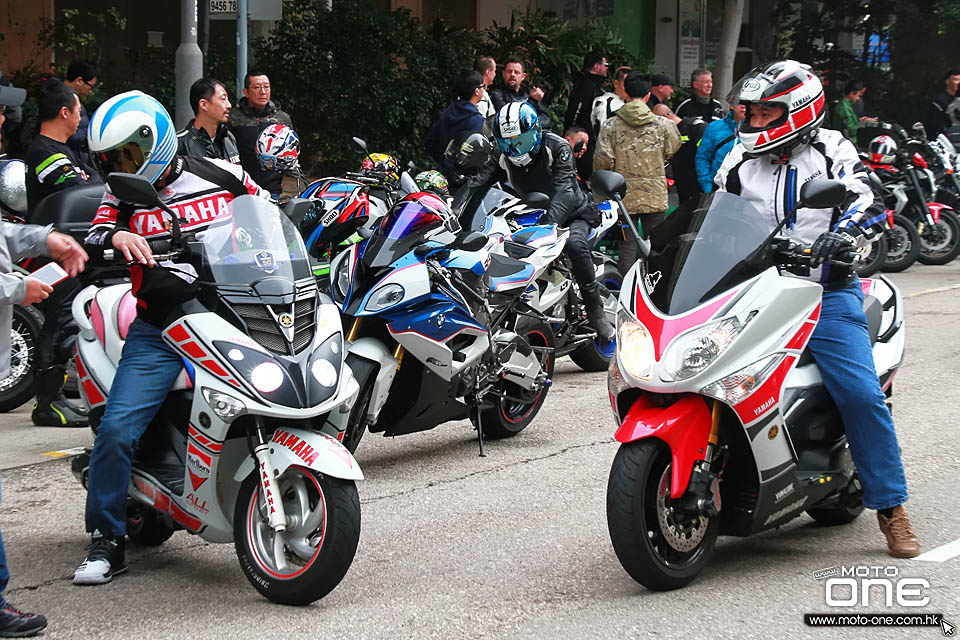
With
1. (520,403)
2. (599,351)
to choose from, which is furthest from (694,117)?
(520,403)

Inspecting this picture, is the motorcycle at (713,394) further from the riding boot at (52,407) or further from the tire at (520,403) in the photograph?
the riding boot at (52,407)

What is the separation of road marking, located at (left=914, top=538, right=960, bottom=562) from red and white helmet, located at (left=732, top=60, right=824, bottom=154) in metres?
1.73

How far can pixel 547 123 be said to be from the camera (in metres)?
12.8

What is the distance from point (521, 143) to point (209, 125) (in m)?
2.32

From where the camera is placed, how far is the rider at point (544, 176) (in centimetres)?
940

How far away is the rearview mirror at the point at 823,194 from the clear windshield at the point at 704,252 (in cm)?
22

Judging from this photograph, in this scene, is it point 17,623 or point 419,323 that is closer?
point 17,623

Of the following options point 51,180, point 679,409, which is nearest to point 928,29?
point 51,180

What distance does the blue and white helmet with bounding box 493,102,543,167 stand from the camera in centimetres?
933

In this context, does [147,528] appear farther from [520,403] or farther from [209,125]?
[209,125]

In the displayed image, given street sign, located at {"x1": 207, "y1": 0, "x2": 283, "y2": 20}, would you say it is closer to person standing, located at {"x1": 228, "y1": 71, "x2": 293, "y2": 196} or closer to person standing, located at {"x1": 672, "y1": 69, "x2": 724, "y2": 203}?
person standing, located at {"x1": 228, "y1": 71, "x2": 293, "y2": 196}

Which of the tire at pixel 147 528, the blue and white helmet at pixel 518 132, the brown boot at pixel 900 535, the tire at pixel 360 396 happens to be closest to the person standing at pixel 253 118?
the blue and white helmet at pixel 518 132

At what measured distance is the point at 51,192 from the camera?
28.1ft

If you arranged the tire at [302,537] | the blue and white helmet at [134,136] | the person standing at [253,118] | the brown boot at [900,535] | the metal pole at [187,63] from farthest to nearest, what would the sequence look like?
the metal pole at [187,63], the person standing at [253,118], the brown boot at [900,535], the blue and white helmet at [134,136], the tire at [302,537]
